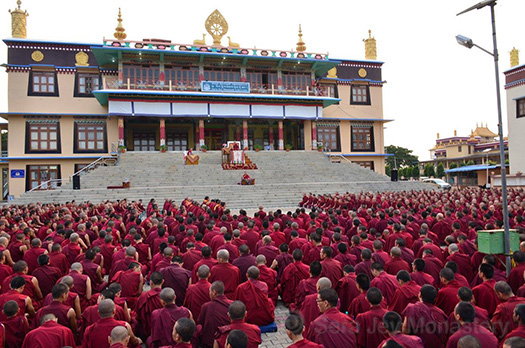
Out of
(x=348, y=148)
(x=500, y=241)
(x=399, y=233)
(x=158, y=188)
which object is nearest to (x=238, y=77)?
(x=348, y=148)

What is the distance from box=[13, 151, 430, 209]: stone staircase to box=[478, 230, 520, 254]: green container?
15925 mm

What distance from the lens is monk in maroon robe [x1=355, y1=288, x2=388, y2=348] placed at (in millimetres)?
4074

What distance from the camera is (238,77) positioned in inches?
1351

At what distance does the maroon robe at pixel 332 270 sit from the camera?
6070mm

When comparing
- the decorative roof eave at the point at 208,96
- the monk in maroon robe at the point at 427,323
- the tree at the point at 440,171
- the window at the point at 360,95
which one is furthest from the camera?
the tree at the point at 440,171

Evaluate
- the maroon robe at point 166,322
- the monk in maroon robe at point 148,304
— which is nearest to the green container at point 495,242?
the maroon robe at point 166,322

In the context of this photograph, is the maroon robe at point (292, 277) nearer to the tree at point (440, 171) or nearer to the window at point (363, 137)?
the window at point (363, 137)

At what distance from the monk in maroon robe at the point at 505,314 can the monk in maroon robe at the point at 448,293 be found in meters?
0.53

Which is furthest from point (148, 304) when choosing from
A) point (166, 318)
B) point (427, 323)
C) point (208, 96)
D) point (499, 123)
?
point (208, 96)

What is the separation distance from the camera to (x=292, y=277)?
20.8ft

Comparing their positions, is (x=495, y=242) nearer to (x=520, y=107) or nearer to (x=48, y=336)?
(x=48, y=336)

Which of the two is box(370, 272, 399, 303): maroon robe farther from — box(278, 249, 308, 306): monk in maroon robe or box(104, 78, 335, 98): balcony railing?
box(104, 78, 335, 98): balcony railing

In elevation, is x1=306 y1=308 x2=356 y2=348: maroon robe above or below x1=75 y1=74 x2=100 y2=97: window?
below

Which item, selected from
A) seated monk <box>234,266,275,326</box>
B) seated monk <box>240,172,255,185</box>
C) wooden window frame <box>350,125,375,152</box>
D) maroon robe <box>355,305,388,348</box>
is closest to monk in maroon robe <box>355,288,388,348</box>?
maroon robe <box>355,305,388,348</box>
